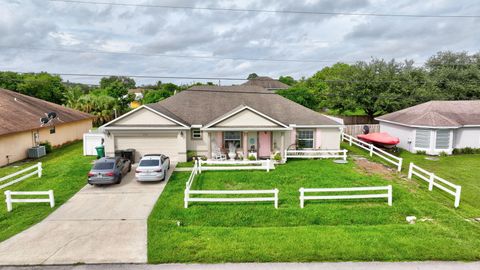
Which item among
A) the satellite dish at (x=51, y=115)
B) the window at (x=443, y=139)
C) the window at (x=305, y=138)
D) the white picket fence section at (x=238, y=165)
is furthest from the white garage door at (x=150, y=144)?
the window at (x=443, y=139)

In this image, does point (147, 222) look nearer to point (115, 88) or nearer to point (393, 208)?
point (393, 208)

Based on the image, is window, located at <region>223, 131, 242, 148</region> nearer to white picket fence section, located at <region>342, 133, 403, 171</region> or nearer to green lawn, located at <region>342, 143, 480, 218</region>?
green lawn, located at <region>342, 143, 480, 218</region>

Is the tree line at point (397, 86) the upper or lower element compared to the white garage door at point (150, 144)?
upper

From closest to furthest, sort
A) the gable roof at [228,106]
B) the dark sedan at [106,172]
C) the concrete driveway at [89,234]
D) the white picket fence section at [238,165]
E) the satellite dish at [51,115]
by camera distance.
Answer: the concrete driveway at [89,234]
the dark sedan at [106,172]
the white picket fence section at [238,165]
the gable roof at [228,106]
the satellite dish at [51,115]

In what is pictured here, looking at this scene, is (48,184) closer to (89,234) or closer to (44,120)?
(89,234)

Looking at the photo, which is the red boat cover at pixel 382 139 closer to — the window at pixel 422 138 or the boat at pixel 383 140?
the boat at pixel 383 140

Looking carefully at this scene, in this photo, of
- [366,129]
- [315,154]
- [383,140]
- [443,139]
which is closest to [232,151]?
[315,154]

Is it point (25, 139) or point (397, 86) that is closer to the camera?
point (25, 139)

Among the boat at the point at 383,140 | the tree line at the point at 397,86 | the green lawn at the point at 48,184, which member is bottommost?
the green lawn at the point at 48,184
